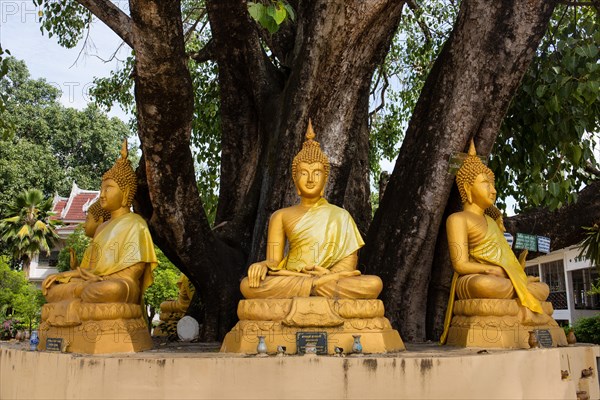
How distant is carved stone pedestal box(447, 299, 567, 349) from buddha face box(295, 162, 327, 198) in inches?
69.0

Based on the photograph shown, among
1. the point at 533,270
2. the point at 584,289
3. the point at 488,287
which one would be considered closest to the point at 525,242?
the point at 488,287

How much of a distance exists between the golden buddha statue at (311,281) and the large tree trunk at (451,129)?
135cm

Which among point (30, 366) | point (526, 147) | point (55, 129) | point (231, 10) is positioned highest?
point (55, 129)

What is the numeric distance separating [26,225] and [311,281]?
21.0 m

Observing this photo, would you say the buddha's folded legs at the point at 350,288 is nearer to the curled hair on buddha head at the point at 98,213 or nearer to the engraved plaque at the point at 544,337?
the engraved plaque at the point at 544,337

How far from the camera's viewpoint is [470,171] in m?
6.66

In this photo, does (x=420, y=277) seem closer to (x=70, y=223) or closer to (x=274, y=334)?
(x=274, y=334)

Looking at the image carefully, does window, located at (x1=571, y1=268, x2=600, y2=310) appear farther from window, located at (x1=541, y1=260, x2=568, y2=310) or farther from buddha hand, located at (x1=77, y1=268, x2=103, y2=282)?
buddha hand, located at (x1=77, y1=268, x2=103, y2=282)

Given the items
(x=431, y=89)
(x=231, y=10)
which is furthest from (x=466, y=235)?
(x=231, y=10)

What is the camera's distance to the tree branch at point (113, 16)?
7094 mm

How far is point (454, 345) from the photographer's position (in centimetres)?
606

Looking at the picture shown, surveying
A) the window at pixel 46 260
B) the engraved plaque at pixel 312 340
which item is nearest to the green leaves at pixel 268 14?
the engraved plaque at pixel 312 340

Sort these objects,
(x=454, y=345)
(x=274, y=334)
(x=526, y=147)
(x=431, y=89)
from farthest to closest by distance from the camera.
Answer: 1. (x=526, y=147)
2. (x=431, y=89)
3. (x=454, y=345)
4. (x=274, y=334)

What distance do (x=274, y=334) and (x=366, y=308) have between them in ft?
2.61
